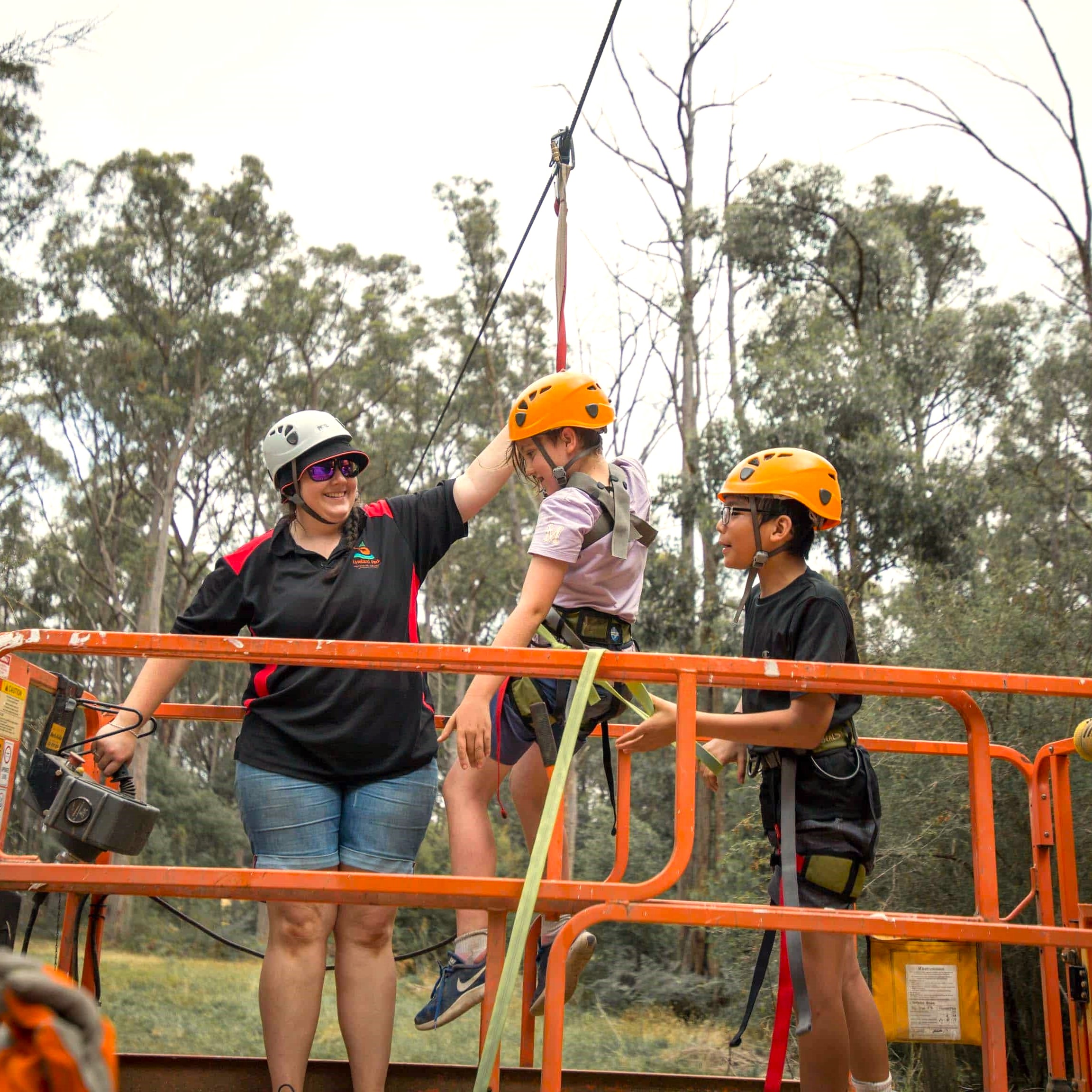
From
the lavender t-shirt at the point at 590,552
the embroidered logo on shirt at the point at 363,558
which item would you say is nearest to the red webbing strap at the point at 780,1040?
the lavender t-shirt at the point at 590,552

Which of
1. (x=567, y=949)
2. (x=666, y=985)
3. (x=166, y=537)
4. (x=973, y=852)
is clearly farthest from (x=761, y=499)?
(x=166, y=537)

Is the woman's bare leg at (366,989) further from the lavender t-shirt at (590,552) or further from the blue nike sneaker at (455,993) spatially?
the lavender t-shirt at (590,552)

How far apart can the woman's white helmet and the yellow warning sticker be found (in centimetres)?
96

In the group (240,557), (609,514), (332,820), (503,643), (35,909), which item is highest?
(609,514)

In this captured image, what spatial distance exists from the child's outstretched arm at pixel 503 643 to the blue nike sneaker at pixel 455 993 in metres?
0.65

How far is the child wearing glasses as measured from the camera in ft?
9.07

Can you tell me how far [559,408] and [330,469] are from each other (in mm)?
678

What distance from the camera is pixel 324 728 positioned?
10.0ft

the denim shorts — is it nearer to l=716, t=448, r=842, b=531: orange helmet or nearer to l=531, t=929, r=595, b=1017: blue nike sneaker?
l=531, t=929, r=595, b=1017: blue nike sneaker

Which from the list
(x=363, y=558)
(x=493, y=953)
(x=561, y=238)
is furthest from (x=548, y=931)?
(x=561, y=238)

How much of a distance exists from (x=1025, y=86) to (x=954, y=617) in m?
4.51

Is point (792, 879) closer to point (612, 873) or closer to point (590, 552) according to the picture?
point (612, 873)

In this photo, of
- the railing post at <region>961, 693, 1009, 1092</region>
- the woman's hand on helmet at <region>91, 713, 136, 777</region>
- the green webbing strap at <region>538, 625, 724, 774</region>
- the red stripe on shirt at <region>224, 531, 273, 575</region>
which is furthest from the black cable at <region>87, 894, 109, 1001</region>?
the railing post at <region>961, 693, 1009, 1092</region>

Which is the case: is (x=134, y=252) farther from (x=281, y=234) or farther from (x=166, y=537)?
(x=166, y=537)
